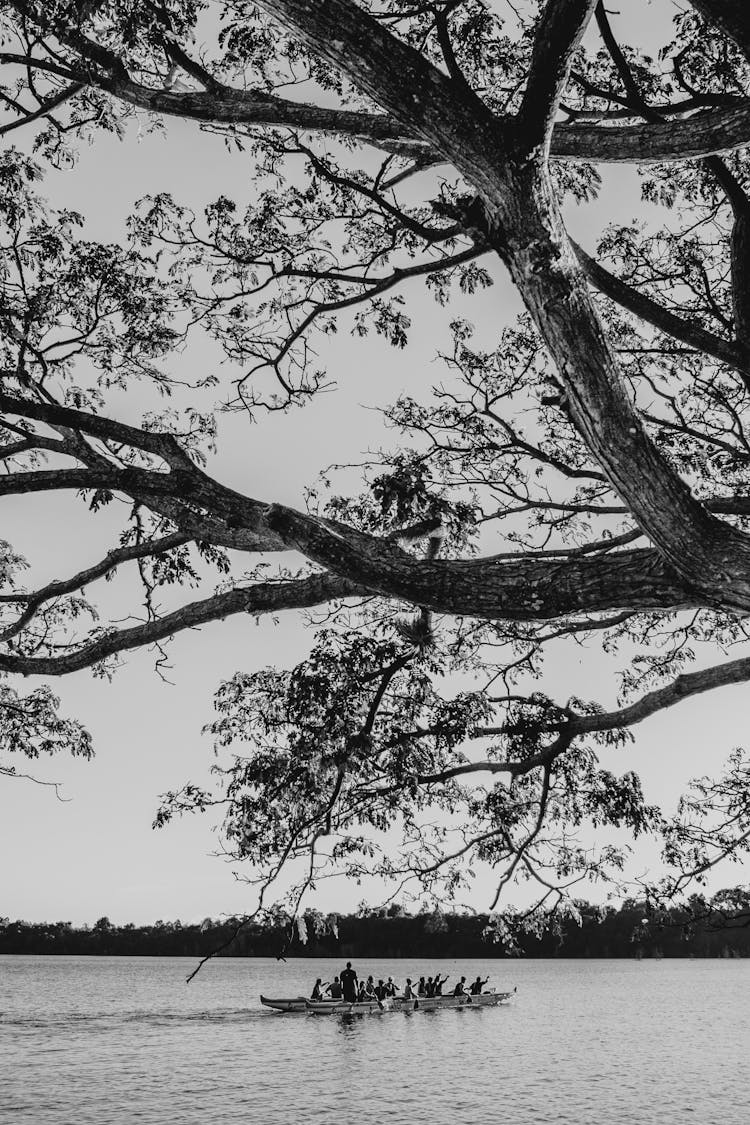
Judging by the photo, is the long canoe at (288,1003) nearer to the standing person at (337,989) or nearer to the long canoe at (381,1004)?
the long canoe at (381,1004)

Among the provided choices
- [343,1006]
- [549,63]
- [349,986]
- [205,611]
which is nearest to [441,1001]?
[343,1006]

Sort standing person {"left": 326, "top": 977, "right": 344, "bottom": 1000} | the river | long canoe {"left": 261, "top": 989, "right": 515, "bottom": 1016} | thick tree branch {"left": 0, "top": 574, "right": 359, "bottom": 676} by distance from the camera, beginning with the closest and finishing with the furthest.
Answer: thick tree branch {"left": 0, "top": 574, "right": 359, "bottom": 676} → the river → long canoe {"left": 261, "top": 989, "right": 515, "bottom": 1016} → standing person {"left": 326, "top": 977, "right": 344, "bottom": 1000}

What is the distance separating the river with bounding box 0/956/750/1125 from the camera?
22984 millimetres

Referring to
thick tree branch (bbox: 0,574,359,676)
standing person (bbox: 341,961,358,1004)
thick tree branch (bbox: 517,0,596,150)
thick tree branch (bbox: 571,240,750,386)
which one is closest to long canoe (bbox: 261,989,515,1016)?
standing person (bbox: 341,961,358,1004)

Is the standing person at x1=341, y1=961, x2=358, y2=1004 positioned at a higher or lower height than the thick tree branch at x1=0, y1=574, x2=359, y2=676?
lower

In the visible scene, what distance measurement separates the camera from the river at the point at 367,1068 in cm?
2298

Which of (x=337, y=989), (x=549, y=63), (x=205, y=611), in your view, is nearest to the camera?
(x=549, y=63)

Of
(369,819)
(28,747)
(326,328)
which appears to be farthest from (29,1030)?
(326,328)

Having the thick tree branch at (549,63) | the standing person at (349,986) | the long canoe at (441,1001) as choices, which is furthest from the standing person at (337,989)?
the thick tree branch at (549,63)

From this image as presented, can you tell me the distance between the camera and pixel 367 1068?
95.9 ft

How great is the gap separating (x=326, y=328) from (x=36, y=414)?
3.32 meters

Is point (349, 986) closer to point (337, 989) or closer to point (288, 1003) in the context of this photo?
point (337, 989)

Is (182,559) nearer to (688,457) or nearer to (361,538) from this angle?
(361,538)

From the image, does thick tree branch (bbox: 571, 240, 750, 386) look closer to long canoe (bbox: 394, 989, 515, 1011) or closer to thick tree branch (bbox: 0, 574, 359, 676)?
thick tree branch (bbox: 0, 574, 359, 676)
